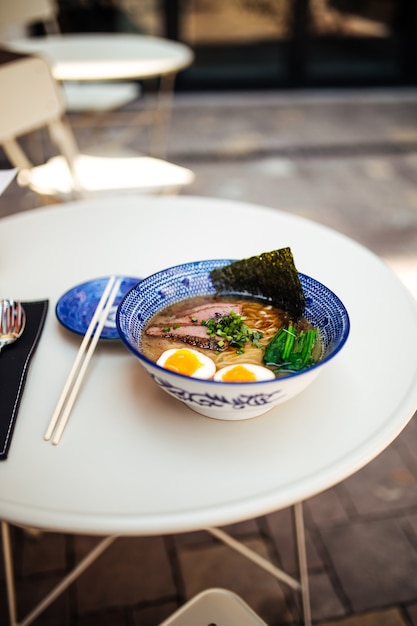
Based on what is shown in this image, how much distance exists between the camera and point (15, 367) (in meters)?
0.81

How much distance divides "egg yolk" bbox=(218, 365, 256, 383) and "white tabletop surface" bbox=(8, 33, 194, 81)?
199cm

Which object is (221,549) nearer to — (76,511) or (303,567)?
(303,567)

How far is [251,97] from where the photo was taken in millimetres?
4691

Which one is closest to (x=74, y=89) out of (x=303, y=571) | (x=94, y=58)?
(x=94, y=58)

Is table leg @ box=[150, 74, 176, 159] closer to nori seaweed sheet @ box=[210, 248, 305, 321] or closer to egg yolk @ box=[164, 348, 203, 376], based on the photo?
nori seaweed sheet @ box=[210, 248, 305, 321]

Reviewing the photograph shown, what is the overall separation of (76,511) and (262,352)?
29cm

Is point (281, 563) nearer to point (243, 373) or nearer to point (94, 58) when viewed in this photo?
point (243, 373)

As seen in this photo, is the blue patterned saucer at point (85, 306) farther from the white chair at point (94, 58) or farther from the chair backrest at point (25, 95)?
the white chair at point (94, 58)

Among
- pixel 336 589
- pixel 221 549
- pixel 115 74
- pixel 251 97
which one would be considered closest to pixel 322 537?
pixel 336 589

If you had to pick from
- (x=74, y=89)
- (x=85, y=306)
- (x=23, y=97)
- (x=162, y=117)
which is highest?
(x=23, y=97)

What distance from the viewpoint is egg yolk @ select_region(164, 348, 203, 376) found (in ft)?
2.35

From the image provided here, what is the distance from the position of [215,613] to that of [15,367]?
18.6 inches

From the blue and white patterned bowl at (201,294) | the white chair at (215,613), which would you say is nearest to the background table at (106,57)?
the blue and white patterned bowl at (201,294)

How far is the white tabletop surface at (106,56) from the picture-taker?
2441 millimetres
